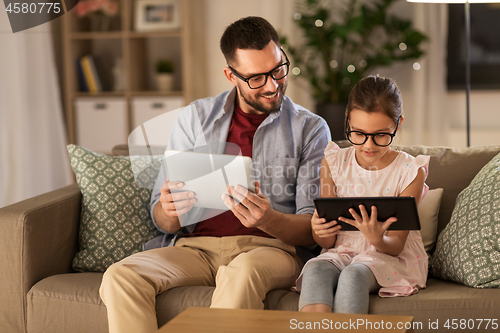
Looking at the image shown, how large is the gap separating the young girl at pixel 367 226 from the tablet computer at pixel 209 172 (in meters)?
0.23

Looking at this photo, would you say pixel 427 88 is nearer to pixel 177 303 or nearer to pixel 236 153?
pixel 236 153

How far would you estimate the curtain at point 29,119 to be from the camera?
9.89ft

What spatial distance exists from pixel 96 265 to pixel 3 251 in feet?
0.91

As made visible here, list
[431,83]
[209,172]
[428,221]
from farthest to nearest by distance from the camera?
1. [431,83]
2. [428,221]
3. [209,172]

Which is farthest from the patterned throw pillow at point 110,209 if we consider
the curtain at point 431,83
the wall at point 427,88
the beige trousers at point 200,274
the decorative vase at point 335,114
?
the curtain at point 431,83

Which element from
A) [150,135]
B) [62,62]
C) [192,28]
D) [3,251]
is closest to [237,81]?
[150,135]

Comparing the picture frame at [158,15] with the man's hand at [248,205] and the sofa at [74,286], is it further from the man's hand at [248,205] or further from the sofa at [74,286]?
the man's hand at [248,205]

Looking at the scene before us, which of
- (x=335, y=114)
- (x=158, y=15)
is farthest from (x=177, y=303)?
(x=158, y=15)

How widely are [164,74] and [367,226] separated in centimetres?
286

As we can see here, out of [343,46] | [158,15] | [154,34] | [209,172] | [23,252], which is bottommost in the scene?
[23,252]

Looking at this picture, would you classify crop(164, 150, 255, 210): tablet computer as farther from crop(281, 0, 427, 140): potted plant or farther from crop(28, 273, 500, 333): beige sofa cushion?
crop(281, 0, 427, 140): potted plant

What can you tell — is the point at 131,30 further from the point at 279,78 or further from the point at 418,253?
the point at 418,253

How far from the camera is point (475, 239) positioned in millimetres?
1351

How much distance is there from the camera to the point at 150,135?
1.58 metres
